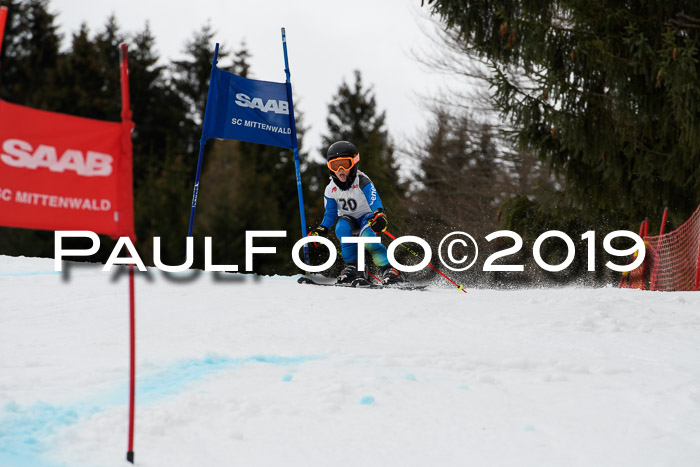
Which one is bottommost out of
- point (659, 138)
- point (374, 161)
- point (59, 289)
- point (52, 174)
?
point (59, 289)

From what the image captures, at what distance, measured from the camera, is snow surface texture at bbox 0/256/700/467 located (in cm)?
290

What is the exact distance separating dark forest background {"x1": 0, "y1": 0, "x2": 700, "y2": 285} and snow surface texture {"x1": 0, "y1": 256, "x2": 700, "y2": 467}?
396 cm

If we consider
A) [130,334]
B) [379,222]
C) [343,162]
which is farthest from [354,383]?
[343,162]

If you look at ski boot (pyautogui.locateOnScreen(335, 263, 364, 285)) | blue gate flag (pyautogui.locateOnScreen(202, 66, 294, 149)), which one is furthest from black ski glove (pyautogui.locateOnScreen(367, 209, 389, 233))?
blue gate flag (pyautogui.locateOnScreen(202, 66, 294, 149))

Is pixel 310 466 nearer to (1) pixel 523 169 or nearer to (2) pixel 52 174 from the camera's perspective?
(2) pixel 52 174

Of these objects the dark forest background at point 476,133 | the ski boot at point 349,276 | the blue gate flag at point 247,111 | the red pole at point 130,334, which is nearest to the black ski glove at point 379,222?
the ski boot at point 349,276

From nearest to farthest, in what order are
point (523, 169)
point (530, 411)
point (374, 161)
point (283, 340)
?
point (530, 411)
point (283, 340)
point (523, 169)
point (374, 161)

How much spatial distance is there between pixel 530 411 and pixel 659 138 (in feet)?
24.6

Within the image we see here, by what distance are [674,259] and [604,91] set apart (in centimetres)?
252

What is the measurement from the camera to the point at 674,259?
942cm

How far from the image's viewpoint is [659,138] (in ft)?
31.4

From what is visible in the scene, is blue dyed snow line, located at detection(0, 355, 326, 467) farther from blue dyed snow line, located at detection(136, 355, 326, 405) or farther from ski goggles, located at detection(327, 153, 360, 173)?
ski goggles, located at detection(327, 153, 360, 173)

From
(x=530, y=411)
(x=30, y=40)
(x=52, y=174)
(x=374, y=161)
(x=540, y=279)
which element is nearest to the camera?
(x=52, y=174)

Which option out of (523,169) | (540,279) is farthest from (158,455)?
(523,169)
